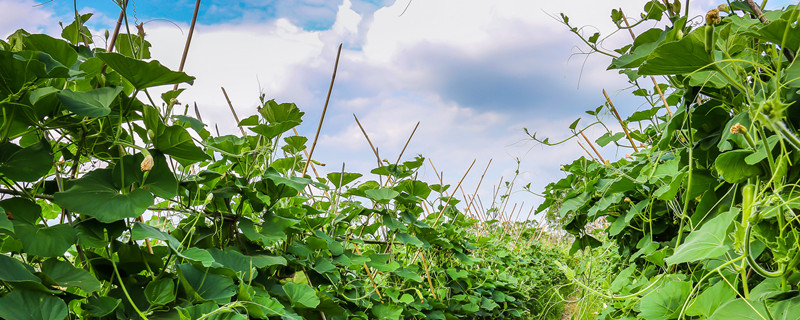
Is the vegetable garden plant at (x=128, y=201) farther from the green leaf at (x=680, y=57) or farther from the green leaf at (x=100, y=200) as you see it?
the green leaf at (x=680, y=57)

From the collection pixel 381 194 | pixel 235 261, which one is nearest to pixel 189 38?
pixel 235 261

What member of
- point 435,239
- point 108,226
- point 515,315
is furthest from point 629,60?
point 515,315

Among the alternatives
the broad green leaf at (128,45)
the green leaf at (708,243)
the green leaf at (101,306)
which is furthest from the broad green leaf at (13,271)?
the green leaf at (708,243)

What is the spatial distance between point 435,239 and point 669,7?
1.41 metres

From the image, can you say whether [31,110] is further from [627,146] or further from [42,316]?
[627,146]

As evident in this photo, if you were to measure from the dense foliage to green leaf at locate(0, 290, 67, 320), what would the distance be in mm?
1003

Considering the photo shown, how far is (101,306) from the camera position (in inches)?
35.3

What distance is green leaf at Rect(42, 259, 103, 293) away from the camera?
2.76ft

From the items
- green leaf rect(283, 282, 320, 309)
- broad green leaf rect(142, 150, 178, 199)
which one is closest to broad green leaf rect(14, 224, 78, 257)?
broad green leaf rect(142, 150, 178, 199)

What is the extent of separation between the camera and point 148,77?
34.4 inches

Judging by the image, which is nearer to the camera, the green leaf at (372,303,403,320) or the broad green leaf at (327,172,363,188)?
the broad green leaf at (327,172,363,188)

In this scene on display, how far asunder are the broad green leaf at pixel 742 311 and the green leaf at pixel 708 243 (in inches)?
4.0

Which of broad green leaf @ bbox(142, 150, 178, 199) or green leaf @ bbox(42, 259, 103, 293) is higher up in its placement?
broad green leaf @ bbox(142, 150, 178, 199)

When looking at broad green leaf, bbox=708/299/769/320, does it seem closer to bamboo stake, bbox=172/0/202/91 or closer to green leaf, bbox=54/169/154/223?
green leaf, bbox=54/169/154/223
